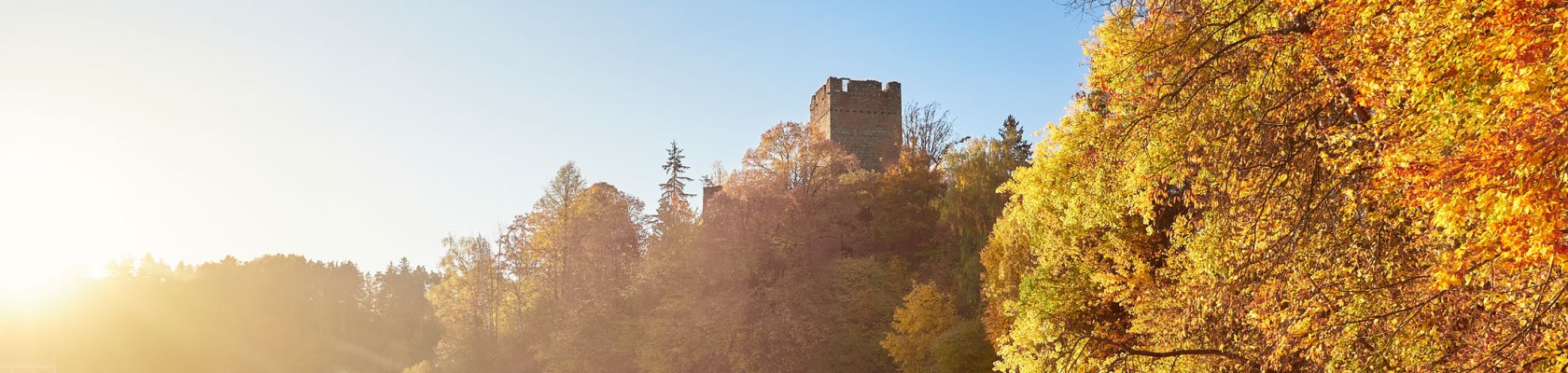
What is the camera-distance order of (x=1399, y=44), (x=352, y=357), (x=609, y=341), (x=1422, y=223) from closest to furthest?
(x=1399, y=44) → (x=1422, y=223) → (x=609, y=341) → (x=352, y=357)

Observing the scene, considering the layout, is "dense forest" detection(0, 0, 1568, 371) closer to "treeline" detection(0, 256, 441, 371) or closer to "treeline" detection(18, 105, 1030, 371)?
"treeline" detection(18, 105, 1030, 371)

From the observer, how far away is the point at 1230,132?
9.95 meters

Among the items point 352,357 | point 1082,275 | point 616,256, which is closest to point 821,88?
point 616,256

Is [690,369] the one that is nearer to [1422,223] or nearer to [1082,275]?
[1082,275]

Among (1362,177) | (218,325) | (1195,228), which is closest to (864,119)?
(1195,228)

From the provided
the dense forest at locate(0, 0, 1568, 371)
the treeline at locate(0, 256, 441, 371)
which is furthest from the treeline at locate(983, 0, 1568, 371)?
the treeline at locate(0, 256, 441, 371)

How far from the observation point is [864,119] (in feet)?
195

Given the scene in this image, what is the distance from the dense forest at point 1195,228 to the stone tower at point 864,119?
18.6 feet

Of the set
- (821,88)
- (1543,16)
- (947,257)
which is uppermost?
(821,88)

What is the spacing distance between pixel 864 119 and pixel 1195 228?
45.3 meters

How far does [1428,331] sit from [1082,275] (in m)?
10.1

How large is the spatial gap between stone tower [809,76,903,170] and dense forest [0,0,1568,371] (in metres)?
5.66

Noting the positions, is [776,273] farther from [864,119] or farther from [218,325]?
[218,325]

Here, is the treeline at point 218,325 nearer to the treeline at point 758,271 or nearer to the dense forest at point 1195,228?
the treeline at point 758,271
